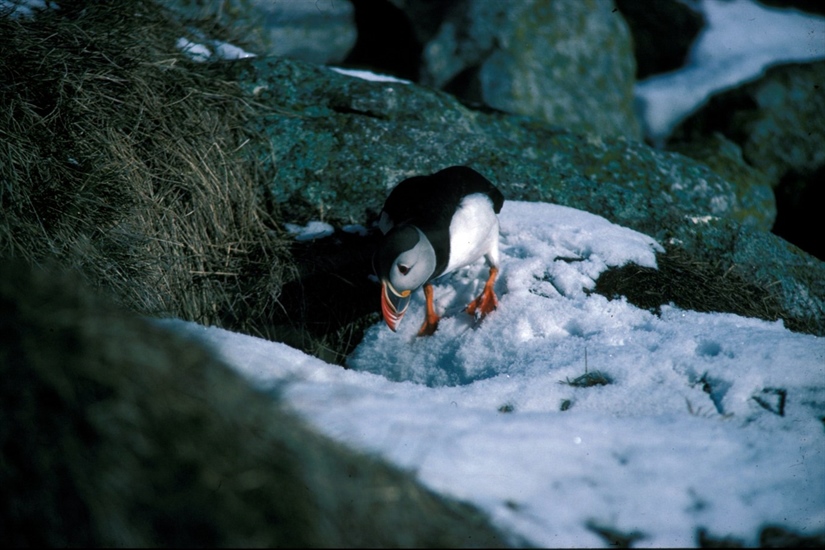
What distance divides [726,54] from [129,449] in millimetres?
8629

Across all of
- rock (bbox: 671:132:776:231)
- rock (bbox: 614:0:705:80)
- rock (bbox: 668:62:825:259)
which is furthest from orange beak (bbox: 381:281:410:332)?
rock (bbox: 614:0:705:80)

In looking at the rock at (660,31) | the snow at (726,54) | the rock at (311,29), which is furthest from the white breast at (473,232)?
the rock at (660,31)

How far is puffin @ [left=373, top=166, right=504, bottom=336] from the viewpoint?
3.05 m

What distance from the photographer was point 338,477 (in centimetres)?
148

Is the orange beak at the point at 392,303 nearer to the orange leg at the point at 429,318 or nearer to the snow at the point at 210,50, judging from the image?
the orange leg at the point at 429,318

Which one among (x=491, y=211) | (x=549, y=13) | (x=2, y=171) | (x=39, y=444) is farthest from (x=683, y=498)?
(x=549, y=13)

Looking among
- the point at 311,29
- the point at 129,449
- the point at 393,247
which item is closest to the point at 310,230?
the point at 393,247

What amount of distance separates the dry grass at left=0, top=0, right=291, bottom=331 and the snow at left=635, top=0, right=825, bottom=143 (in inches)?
218

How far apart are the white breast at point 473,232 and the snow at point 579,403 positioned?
0.71 ft

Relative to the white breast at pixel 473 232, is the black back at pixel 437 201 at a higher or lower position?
higher

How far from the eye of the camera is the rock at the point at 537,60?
653cm

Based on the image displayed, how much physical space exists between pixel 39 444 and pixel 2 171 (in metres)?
2.19

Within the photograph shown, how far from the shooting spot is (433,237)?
314cm

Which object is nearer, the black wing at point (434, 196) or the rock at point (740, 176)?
the black wing at point (434, 196)
